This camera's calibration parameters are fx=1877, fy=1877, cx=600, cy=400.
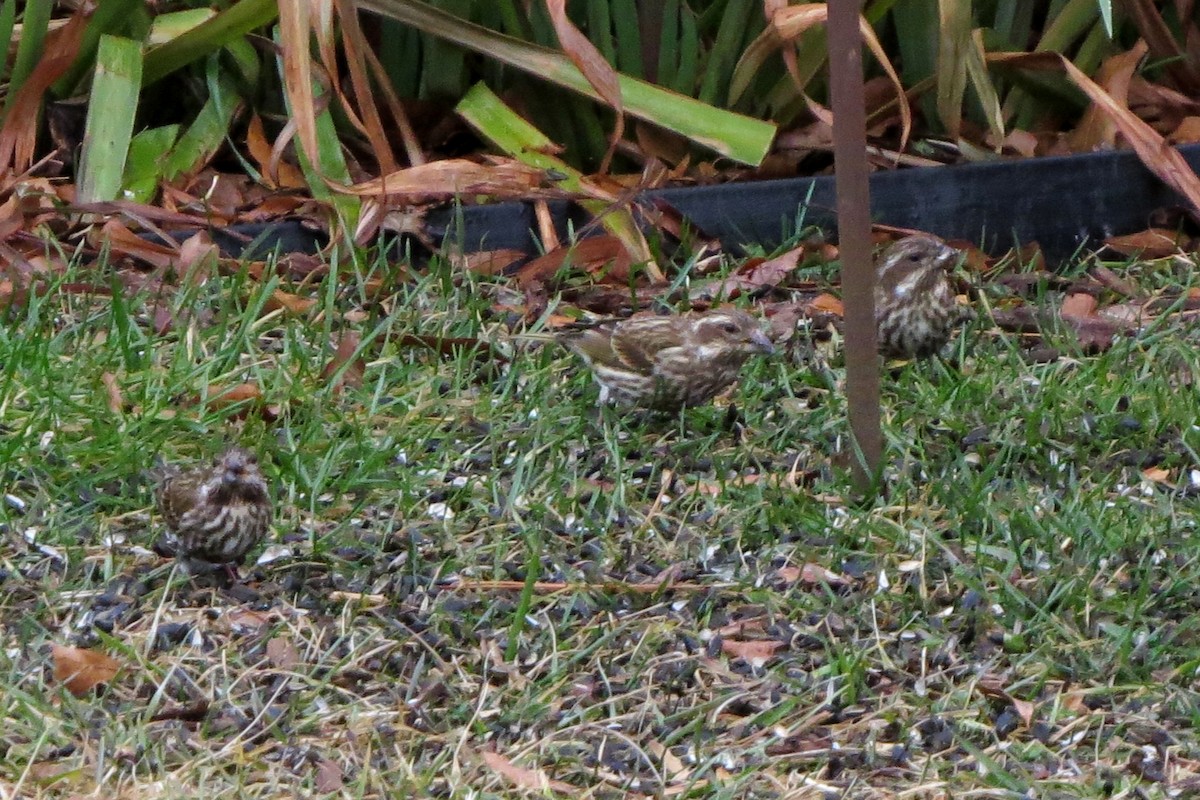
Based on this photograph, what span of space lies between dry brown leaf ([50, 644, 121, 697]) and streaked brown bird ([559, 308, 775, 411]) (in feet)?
6.32

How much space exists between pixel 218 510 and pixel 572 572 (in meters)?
0.93

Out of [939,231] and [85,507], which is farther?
[939,231]

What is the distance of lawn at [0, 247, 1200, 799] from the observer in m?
4.18

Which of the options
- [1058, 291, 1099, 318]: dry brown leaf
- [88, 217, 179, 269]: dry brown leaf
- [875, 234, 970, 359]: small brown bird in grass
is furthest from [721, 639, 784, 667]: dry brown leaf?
[88, 217, 179, 269]: dry brown leaf

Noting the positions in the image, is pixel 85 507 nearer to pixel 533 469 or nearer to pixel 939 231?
pixel 533 469

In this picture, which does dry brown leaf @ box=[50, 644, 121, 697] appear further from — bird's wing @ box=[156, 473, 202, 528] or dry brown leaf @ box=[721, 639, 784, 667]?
dry brown leaf @ box=[721, 639, 784, 667]

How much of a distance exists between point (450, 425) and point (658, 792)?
1930 millimetres

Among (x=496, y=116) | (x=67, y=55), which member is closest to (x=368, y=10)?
(x=496, y=116)

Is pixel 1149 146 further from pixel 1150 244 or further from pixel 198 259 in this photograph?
pixel 198 259

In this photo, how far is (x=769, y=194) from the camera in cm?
714

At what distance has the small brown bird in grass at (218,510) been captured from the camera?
468cm

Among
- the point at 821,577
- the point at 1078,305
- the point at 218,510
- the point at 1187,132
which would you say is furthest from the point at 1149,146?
the point at 218,510

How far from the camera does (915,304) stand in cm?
600

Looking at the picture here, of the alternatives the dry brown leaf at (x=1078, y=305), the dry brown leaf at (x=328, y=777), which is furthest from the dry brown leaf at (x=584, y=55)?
the dry brown leaf at (x=328, y=777)
